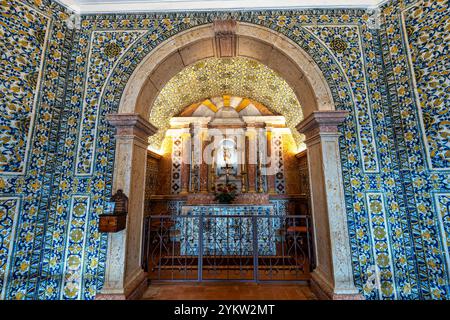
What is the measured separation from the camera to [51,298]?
244 cm

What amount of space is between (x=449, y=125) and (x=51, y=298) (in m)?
4.93

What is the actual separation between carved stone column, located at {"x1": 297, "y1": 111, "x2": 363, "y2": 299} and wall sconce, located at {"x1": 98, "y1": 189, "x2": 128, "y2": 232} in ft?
7.95

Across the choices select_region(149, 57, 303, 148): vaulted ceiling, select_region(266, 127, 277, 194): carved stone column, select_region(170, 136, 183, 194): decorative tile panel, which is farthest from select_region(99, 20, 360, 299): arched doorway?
select_region(170, 136, 183, 194): decorative tile panel

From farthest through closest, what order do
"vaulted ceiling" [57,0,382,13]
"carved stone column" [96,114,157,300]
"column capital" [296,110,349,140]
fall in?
"vaulted ceiling" [57,0,382,13]
"column capital" [296,110,349,140]
"carved stone column" [96,114,157,300]

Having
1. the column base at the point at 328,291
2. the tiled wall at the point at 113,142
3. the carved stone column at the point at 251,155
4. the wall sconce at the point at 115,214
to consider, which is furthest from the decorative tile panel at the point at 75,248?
A: the carved stone column at the point at 251,155

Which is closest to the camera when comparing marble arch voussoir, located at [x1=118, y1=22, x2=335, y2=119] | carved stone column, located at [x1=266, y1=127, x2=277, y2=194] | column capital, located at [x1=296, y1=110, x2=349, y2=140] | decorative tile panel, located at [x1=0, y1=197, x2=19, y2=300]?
decorative tile panel, located at [x1=0, y1=197, x2=19, y2=300]

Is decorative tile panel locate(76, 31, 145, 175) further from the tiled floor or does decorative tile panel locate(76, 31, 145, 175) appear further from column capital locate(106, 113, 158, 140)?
the tiled floor

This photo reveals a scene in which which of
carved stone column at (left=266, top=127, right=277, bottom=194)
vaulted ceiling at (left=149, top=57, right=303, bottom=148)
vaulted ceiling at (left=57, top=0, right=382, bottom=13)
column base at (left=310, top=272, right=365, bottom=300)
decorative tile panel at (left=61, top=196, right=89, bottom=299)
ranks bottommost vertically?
column base at (left=310, top=272, right=365, bottom=300)

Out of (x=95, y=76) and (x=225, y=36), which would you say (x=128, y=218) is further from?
(x=225, y=36)

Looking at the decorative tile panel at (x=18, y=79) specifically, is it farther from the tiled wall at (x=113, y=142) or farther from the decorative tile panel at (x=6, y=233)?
the decorative tile panel at (x=6, y=233)

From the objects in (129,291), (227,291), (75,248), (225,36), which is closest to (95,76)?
(225,36)

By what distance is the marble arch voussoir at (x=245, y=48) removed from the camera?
2.84 m

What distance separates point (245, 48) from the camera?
10.6 feet

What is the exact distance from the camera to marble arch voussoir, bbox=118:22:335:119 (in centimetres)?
284
